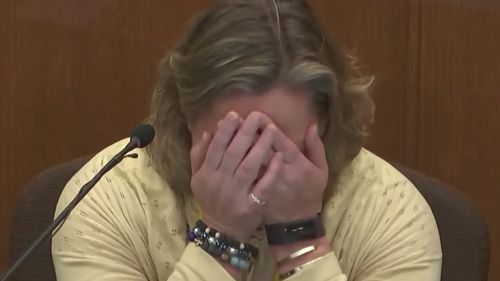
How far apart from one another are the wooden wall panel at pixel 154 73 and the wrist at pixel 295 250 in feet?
2.87

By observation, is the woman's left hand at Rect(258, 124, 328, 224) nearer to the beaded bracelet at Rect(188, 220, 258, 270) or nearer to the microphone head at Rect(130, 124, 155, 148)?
the beaded bracelet at Rect(188, 220, 258, 270)

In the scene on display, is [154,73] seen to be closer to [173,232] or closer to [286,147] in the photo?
[173,232]

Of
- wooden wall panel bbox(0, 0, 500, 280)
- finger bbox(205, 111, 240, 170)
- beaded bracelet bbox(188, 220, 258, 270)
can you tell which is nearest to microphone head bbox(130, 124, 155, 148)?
finger bbox(205, 111, 240, 170)

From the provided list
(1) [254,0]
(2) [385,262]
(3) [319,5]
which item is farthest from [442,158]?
(1) [254,0]

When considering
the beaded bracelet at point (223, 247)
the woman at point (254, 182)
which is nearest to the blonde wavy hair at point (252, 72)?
the woman at point (254, 182)

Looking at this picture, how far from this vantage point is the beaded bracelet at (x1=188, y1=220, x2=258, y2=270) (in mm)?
1183

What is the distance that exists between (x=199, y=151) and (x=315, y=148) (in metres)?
0.14

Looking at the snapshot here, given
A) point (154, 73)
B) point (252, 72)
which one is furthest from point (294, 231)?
point (154, 73)

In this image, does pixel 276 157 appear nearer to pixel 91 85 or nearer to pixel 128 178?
pixel 128 178

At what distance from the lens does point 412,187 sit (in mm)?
1323

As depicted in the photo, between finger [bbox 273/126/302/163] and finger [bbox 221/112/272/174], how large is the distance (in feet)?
0.07

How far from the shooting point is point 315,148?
1.15m

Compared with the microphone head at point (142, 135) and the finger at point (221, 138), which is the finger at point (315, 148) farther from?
the microphone head at point (142, 135)

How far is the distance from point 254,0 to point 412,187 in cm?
36
